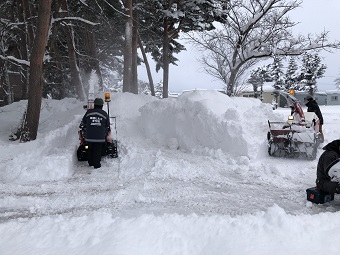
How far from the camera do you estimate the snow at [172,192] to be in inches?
156

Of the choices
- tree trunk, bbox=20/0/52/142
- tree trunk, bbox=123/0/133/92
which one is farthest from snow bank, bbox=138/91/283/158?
tree trunk, bbox=123/0/133/92

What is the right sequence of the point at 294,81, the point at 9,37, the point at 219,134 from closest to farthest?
the point at 219,134 → the point at 9,37 → the point at 294,81

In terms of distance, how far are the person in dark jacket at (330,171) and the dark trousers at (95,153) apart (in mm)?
4787

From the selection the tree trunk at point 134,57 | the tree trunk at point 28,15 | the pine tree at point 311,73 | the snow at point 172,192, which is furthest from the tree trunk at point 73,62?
the pine tree at point 311,73

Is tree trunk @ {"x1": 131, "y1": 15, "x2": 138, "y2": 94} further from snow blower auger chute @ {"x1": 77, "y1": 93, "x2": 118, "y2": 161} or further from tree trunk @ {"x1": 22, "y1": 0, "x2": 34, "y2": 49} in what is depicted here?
snow blower auger chute @ {"x1": 77, "y1": 93, "x2": 118, "y2": 161}

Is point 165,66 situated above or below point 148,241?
above

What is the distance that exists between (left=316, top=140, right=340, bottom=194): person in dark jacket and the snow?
352 mm

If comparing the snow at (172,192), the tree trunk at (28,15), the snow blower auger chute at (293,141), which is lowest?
the snow at (172,192)

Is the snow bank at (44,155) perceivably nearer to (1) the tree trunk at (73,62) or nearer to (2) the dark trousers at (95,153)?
(2) the dark trousers at (95,153)

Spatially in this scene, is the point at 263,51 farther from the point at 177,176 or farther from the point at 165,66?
the point at 177,176

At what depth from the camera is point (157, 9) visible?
1803 centimetres

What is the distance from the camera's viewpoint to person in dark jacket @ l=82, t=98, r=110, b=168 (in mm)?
7707

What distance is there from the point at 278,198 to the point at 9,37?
16925mm

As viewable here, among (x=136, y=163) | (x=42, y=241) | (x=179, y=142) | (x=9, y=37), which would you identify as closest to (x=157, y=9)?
(x=9, y=37)
